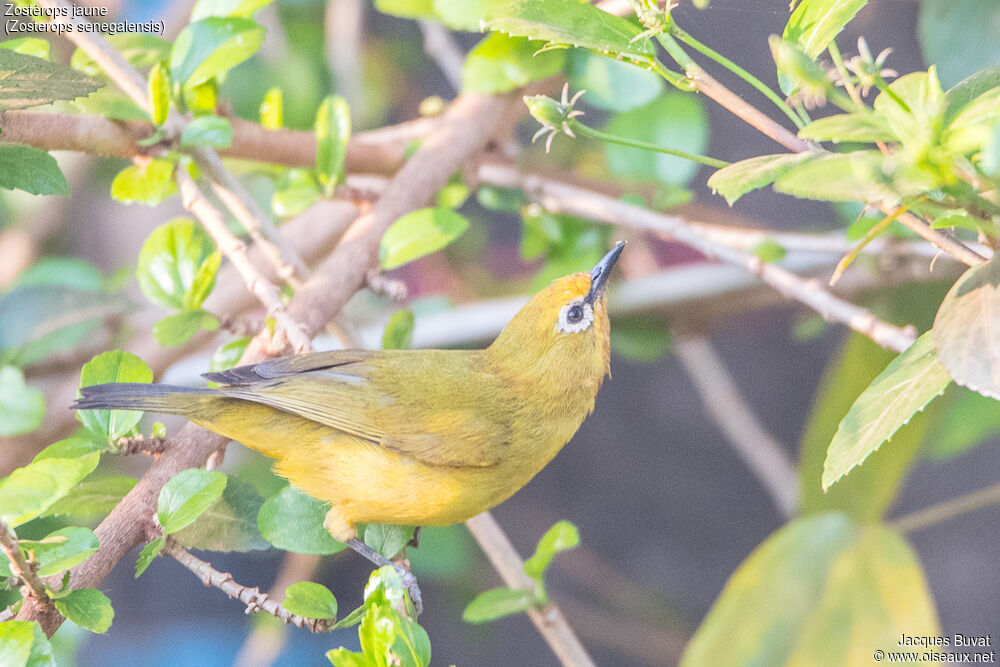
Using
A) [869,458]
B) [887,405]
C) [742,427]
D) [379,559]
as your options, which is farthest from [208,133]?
[742,427]

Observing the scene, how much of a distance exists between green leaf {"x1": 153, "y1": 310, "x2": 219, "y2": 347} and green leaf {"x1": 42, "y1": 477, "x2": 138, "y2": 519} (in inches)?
6.9

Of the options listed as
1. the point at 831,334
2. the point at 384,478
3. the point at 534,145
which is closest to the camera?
the point at 384,478

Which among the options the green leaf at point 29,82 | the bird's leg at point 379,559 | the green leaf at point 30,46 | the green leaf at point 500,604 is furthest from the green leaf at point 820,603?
the green leaf at point 30,46

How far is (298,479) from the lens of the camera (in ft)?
2.98

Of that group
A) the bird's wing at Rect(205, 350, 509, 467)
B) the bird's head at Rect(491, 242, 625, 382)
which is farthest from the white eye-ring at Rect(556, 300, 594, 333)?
the bird's wing at Rect(205, 350, 509, 467)

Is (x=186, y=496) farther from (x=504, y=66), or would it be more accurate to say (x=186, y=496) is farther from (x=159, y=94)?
(x=504, y=66)

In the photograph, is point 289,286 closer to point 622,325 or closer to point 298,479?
point 298,479

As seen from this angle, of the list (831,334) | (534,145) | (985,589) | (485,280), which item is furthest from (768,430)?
(534,145)

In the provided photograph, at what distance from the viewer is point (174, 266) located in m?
0.97

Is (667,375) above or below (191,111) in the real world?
below

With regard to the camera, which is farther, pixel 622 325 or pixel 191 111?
pixel 622 325

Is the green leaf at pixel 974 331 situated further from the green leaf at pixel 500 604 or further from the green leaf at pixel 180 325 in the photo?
the green leaf at pixel 180 325

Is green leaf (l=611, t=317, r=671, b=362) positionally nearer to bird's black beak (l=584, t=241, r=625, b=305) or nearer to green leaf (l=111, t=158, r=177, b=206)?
bird's black beak (l=584, t=241, r=625, b=305)

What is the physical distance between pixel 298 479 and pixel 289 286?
288 millimetres
